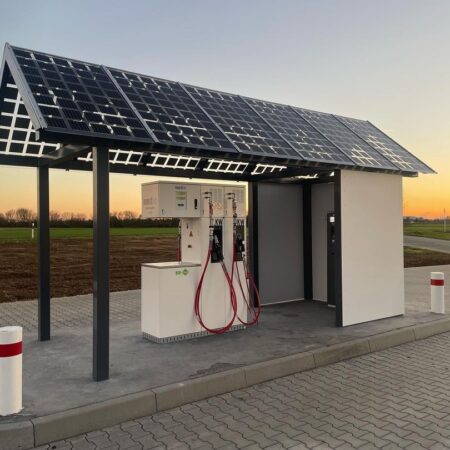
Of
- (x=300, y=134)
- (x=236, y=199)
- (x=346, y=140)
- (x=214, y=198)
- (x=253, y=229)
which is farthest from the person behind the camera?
(x=253, y=229)

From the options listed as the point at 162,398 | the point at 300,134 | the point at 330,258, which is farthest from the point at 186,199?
the point at 330,258

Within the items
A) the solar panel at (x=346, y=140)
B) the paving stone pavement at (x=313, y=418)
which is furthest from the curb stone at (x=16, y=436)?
the solar panel at (x=346, y=140)

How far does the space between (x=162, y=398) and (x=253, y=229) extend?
17.2 ft

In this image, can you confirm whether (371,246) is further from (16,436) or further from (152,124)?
(16,436)

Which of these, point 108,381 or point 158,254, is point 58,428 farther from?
point 158,254

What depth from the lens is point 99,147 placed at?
5.20m

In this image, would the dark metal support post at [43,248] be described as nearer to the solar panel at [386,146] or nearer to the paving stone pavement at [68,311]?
the paving stone pavement at [68,311]

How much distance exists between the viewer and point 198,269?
7.31 m

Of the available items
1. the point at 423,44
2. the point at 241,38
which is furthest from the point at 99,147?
the point at 423,44

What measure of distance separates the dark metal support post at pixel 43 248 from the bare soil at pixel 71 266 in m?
6.29

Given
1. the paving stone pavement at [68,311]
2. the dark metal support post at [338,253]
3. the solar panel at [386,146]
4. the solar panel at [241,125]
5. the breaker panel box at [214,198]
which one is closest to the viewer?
the solar panel at [241,125]

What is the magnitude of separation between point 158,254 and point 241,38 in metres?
17.2

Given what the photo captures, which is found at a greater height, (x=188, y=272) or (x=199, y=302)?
(x=188, y=272)

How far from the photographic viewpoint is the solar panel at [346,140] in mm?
8359
